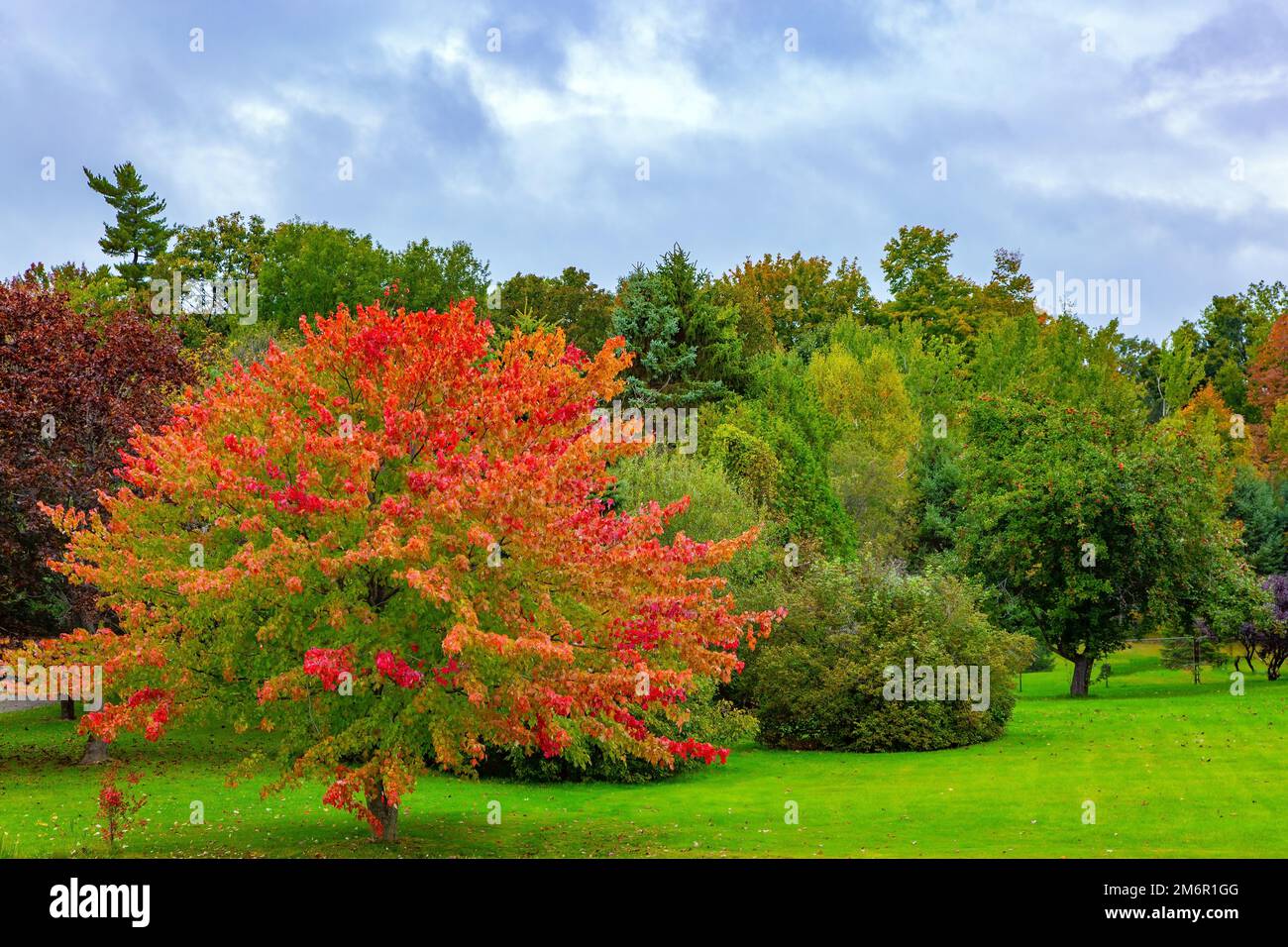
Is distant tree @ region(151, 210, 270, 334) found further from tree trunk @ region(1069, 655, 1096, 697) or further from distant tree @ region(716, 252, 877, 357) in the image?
tree trunk @ region(1069, 655, 1096, 697)

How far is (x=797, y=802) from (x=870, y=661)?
30.3 feet

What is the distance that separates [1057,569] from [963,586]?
8652 mm

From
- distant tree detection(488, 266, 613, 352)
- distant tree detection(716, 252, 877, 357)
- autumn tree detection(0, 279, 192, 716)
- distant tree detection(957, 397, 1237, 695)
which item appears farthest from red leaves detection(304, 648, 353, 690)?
distant tree detection(716, 252, 877, 357)

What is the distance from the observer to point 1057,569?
42.7 meters

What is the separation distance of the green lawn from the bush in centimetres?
103

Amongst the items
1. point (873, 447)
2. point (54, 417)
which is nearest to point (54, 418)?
point (54, 417)

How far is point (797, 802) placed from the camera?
2370 cm

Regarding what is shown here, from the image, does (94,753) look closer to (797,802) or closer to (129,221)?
(797,802)

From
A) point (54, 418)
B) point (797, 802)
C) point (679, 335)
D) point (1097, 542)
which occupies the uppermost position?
point (679, 335)

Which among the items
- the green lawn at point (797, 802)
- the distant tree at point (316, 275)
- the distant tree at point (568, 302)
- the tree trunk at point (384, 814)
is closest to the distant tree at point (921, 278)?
the distant tree at point (568, 302)

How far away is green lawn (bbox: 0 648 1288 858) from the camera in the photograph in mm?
18984

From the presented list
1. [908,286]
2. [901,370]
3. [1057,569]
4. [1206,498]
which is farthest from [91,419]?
[908,286]

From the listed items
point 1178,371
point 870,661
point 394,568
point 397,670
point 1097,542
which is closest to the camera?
point 397,670

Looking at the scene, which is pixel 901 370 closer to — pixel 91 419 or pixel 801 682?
pixel 801 682
